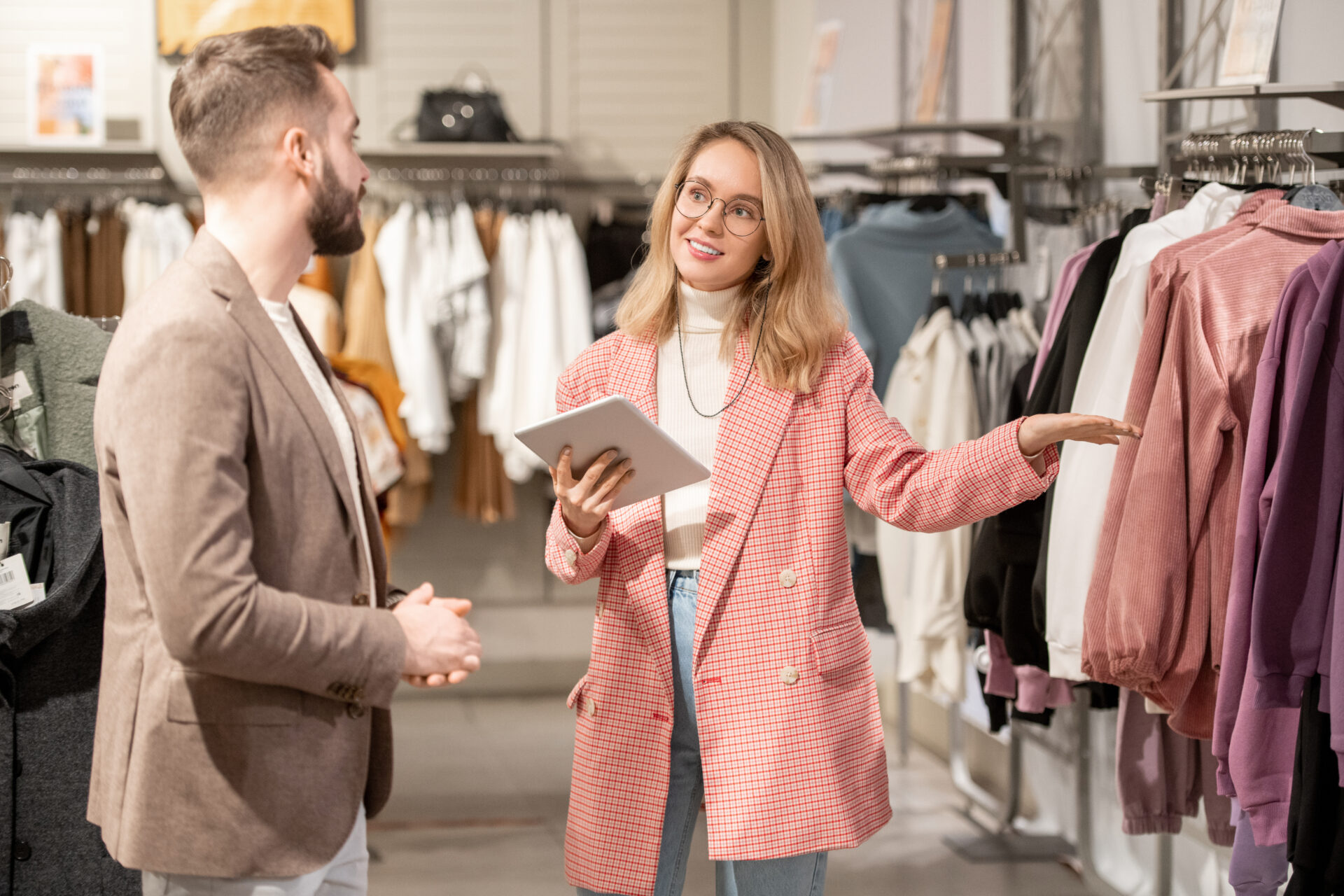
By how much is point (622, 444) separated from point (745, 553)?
303mm

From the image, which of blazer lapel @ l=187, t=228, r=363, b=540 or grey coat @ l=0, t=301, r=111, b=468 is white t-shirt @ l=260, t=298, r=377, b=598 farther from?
grey coat @ l=0, t=301, r=111, b=468

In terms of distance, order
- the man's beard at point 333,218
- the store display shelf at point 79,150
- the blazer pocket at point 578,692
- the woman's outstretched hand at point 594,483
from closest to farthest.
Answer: the man's beard at point 333,218 → the woman's outstretched hand at point 594,483 → the blazer pocket at point 578,692 → the store display shelf at point 79,150

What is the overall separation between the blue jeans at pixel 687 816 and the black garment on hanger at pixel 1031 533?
846 millimetres

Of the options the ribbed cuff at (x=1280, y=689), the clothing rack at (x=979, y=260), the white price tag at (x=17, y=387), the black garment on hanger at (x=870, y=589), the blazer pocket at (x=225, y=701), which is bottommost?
the black garment on hanger at (x=870, y=589)

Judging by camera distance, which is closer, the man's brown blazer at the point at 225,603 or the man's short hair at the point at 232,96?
the man's brown blazer at the point at 225,603

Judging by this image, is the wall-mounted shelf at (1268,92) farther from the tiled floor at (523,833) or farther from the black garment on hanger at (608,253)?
the black garment on hanger at (608,253)

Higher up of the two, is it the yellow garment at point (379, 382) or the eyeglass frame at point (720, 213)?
the eyeglass frame at point (720, 213)

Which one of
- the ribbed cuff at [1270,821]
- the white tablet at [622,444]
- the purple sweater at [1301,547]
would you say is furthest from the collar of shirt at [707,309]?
the ribbed cuff at [1270,821]

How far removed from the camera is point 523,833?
12.2 ft

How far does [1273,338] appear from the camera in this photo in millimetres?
1883

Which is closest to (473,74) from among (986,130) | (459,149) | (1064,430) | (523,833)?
(459,149)

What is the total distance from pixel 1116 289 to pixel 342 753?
1625 millimetres

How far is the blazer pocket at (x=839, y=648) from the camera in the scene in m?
1.83

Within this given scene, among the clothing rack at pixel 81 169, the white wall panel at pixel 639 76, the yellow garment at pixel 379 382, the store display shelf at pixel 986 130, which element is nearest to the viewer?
the store display shelf at pixel 986 130
